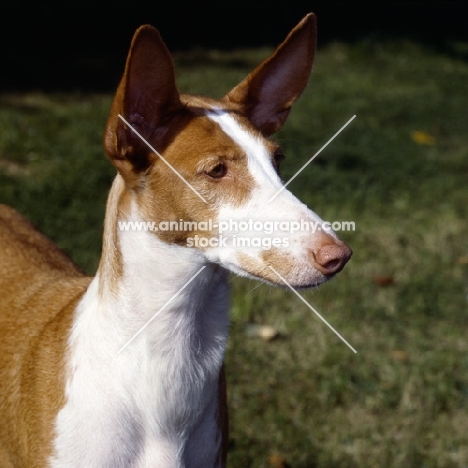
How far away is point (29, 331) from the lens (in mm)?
3219

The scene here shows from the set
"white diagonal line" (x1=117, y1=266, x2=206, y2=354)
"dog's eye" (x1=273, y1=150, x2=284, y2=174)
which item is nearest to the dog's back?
"white diagonal line" (x1=117, y1=266, x2=206, y2=354)

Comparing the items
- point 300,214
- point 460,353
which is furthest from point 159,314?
point 460,353

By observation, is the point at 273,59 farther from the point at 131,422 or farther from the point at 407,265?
the point at 407,265

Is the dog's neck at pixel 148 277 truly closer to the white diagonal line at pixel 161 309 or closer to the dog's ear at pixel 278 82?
the white diagonal line at pixel 161 309

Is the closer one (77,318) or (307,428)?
(77,318)

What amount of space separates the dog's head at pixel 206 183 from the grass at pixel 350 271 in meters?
1.66

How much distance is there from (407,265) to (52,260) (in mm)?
2944

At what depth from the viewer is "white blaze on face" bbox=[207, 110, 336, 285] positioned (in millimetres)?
2586

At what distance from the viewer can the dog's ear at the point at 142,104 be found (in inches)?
103

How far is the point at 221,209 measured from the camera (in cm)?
276

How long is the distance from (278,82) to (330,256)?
942mm

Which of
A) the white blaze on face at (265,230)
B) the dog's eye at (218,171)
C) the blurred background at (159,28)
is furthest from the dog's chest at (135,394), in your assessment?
the blurred background at (159,28)

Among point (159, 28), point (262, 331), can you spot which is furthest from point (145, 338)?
point (159, 28)

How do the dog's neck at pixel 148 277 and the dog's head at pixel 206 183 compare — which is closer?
the dog's head at pixel 206 183
